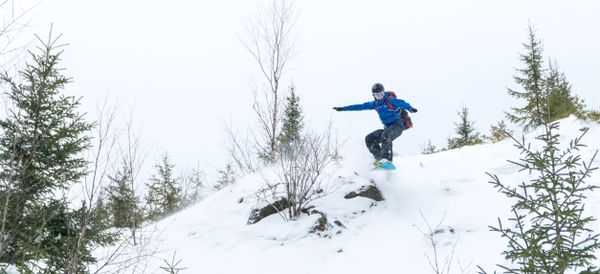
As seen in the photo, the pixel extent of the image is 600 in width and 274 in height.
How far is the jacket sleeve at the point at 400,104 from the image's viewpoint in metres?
7.70

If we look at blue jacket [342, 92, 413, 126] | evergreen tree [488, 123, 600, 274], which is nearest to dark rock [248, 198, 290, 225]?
blue jacket [342, 92, 413, 126]

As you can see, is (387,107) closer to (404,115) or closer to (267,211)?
(404,115)

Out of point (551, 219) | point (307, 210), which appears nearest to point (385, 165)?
point (307, 210)

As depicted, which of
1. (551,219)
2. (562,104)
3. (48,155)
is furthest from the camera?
(562,104)

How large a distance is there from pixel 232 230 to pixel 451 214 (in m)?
3.96

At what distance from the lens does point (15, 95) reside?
5645 mm

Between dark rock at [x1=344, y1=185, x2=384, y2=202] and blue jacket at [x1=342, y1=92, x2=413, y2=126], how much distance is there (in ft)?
4.71

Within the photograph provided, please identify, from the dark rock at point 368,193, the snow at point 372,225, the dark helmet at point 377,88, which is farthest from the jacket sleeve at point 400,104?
the dark rock at point 368,193

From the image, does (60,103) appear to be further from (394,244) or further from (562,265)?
(562,265)

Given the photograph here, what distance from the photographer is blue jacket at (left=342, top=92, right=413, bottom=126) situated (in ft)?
25.6

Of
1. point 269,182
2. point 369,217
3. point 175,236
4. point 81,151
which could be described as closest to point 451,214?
point 369,217

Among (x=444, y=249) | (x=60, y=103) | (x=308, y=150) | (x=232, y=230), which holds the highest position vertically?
(x=60, y=103)

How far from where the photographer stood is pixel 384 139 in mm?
7926

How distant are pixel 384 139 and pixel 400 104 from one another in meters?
0.78
